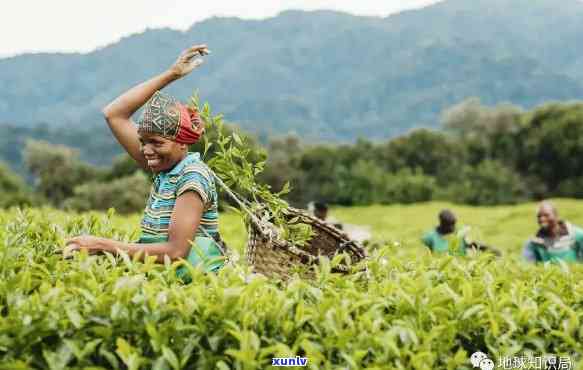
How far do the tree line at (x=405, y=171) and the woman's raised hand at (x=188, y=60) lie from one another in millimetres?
47702

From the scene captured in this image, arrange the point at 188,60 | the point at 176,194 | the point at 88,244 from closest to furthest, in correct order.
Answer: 1. the point at 88,244
2. the point at 176,194
3. the point at 188,60

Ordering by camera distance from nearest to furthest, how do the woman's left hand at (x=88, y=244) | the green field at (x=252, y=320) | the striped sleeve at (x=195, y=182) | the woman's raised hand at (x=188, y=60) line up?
the green field at (x=252, y=320) → the woman's left hand at (x=88, y=244) → the striped sleeve at (x=195, y=182) → the woman's raised hand at (x=188, y=60)

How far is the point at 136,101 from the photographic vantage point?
4.62m

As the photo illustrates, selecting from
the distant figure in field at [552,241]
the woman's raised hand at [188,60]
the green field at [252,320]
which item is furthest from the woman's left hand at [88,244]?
the distant figure in field at [552,241]

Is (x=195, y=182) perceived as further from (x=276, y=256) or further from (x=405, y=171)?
(x=405, y=171)

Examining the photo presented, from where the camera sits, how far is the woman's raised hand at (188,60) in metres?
4.53

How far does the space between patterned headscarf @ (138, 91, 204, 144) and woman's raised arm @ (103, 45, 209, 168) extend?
0.36 meters

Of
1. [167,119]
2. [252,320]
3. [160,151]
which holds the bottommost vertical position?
[252,320]

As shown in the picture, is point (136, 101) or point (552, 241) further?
point (552, 241)

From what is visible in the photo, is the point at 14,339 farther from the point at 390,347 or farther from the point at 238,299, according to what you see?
the point at 390,347

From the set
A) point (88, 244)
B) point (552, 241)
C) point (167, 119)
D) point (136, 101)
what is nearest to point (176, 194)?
point (167, 119)

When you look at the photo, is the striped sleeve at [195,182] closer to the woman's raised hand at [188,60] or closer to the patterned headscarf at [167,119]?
the patterned headscarf at [167,119]

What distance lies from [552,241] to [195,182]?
6.30 metres

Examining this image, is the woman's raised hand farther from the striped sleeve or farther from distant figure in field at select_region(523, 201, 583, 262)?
distant figure in field at select_region(523, 201, 583, 262)
